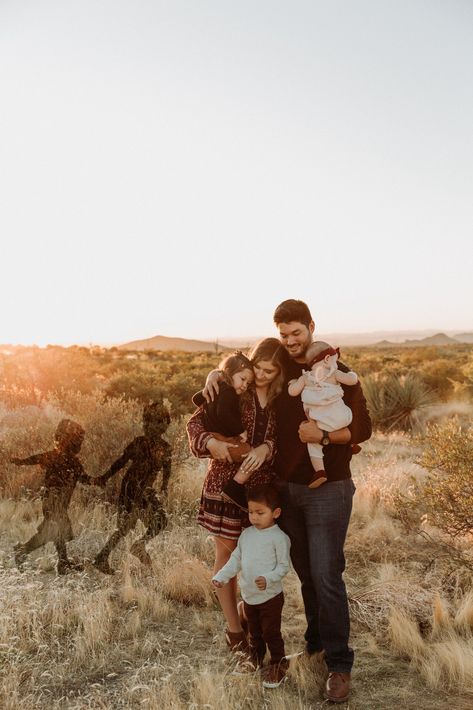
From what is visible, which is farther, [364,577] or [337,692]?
[364,577]

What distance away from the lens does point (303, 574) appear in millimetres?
3992

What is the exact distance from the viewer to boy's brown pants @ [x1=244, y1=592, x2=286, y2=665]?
3828mm

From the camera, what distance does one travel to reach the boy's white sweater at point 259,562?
12.5ft

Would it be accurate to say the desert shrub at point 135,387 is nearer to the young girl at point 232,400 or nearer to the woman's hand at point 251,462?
the young girl at point 232,400

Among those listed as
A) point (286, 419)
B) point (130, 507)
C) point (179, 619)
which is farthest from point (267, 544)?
point (130, 507)

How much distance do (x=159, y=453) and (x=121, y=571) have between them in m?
2.03

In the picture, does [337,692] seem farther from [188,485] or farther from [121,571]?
[188,485]

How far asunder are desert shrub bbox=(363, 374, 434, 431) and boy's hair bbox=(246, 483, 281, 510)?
32.4 feet

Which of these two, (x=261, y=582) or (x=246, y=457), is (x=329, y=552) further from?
(x=246, y=457)

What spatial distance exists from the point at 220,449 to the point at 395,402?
10291 millimetres

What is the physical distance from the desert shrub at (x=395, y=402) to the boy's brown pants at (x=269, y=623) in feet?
32.0

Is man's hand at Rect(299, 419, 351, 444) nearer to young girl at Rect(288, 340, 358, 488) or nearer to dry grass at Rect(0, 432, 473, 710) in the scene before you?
young girl at Rect(288, 340, 358, 488)

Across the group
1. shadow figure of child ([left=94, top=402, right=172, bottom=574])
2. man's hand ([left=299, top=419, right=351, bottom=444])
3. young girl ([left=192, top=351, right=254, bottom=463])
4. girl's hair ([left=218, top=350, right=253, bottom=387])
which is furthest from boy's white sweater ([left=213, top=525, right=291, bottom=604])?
shadow figure of child ([left=94, top=402, right=172, bottom=574])

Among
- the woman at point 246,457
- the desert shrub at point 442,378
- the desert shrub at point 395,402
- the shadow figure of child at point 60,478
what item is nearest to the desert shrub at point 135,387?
the desert shrub at point 395,402
